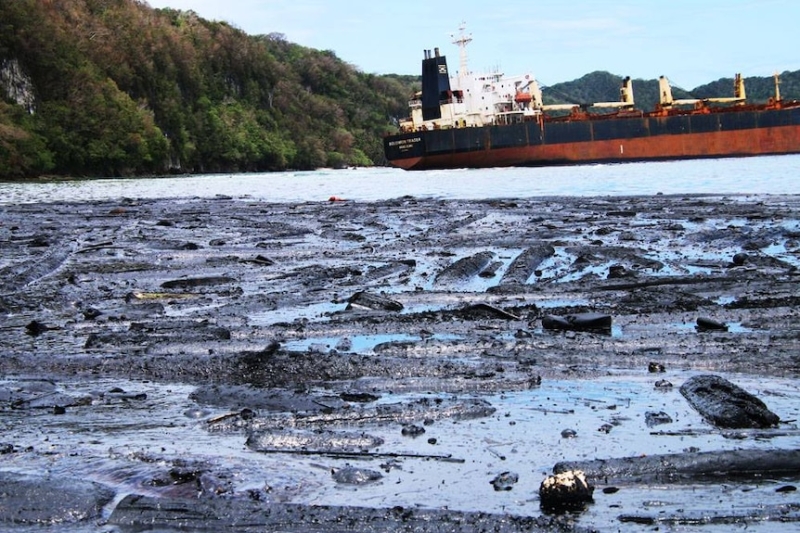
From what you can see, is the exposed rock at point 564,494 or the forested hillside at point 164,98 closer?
the exposed rock at point 564,494

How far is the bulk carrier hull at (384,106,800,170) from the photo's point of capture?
53.9 meters

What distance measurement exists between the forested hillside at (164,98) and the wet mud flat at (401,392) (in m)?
54.9

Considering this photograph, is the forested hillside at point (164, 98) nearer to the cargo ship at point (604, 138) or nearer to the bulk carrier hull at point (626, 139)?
the cargo ship at point (604, 138)

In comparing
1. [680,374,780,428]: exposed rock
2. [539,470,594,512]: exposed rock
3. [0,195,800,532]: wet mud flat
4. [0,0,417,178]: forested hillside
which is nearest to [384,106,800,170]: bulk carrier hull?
[0,0,417,178]: forested hillside

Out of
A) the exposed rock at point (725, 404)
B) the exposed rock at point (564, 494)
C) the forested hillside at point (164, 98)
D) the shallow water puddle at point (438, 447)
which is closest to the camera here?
the exposed rock at point (564, 494)

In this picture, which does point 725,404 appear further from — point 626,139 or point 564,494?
point 626,139

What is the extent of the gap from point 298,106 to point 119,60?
157 feet

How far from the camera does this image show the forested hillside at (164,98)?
234 feet

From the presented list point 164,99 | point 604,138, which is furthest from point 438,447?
point 164,99

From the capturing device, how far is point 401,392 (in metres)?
4.19

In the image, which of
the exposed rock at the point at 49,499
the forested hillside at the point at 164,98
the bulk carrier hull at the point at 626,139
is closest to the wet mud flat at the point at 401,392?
the exposed rock at the point at 49,499

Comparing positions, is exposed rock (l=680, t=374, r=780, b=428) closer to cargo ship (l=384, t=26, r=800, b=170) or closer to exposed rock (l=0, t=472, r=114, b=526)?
exposed rock (l=0, t=472, r=114, b=526)

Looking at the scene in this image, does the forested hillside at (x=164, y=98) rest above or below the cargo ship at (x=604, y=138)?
above

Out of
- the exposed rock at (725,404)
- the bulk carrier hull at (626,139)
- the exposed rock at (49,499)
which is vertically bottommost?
the exposed rock at (725,404)
